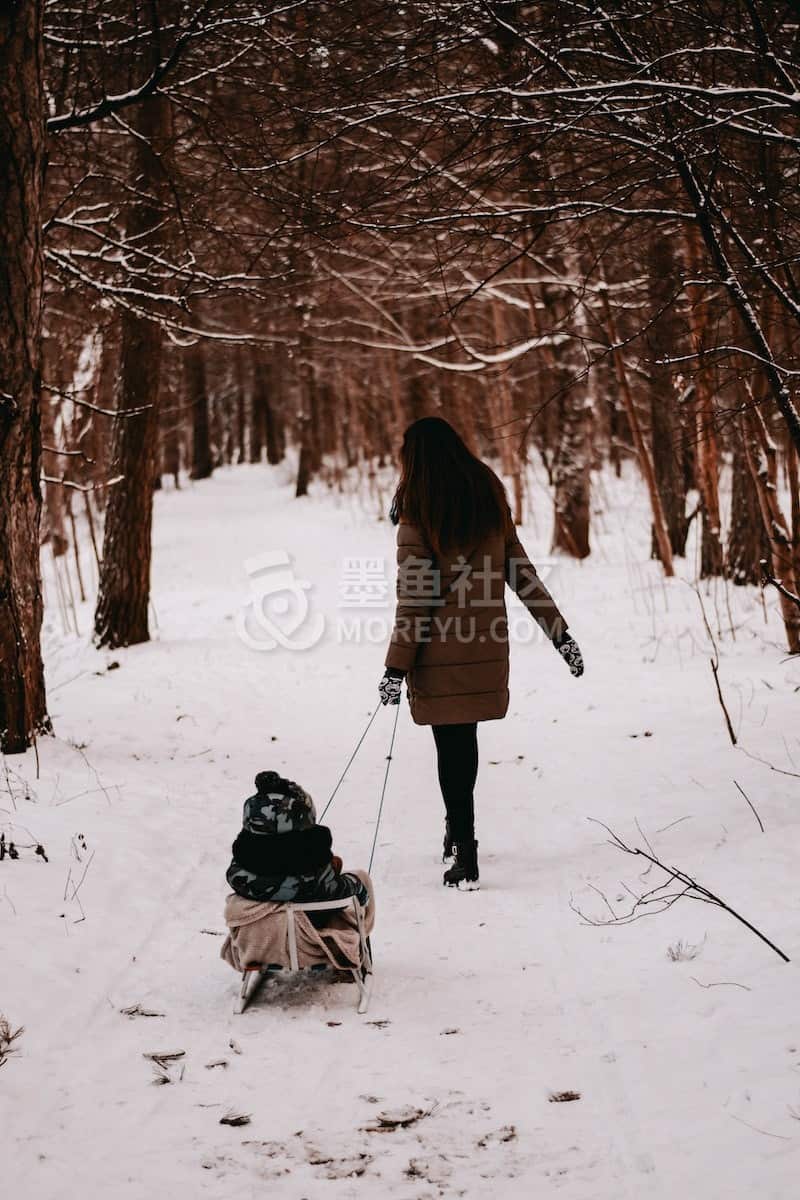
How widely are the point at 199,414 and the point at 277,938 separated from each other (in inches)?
1205

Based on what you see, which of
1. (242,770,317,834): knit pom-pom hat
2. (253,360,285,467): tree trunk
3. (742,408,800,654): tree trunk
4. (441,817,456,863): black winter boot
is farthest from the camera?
(253,360,285,467): tree trunk

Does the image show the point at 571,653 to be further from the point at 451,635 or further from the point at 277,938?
the point at 277,938

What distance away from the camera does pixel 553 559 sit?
15625mm

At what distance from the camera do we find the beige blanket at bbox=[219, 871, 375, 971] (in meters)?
3.62

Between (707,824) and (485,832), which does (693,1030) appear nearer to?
(707,824)

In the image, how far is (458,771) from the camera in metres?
4.87

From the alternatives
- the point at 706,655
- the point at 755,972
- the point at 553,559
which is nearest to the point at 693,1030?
the point at 755,972

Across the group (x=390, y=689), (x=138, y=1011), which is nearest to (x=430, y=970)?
(x=138, y=1011)

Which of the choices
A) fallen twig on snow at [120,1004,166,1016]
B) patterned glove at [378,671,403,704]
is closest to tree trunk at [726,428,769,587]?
patterned glove at [378,671,403,704]

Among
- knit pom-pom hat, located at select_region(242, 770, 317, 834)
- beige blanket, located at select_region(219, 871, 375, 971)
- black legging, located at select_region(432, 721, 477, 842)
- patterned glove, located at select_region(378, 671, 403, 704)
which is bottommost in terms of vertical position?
beige blanket, located at select_region(219, 871, 375, 971)

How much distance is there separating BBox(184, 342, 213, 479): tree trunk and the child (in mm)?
27284

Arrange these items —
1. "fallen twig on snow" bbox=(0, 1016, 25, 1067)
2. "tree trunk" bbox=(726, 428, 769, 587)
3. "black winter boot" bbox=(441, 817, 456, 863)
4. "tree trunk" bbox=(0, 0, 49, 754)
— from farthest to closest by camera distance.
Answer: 1. "tree trunk" bbox=(726, 428, 769, 587)
2. "tree trunk" bbox=(0, 0, 49, 754)
3. "black winter boot" bbox=(441, 817, 456, 863)
4. "fallen twig on snow" bbox=(0, 1016, 25, 1067)

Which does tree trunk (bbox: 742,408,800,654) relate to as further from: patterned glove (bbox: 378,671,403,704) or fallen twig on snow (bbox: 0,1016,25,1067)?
fallen twig on snow (bbox: 0,1016,25,1067)

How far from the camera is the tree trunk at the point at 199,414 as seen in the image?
30906mm
